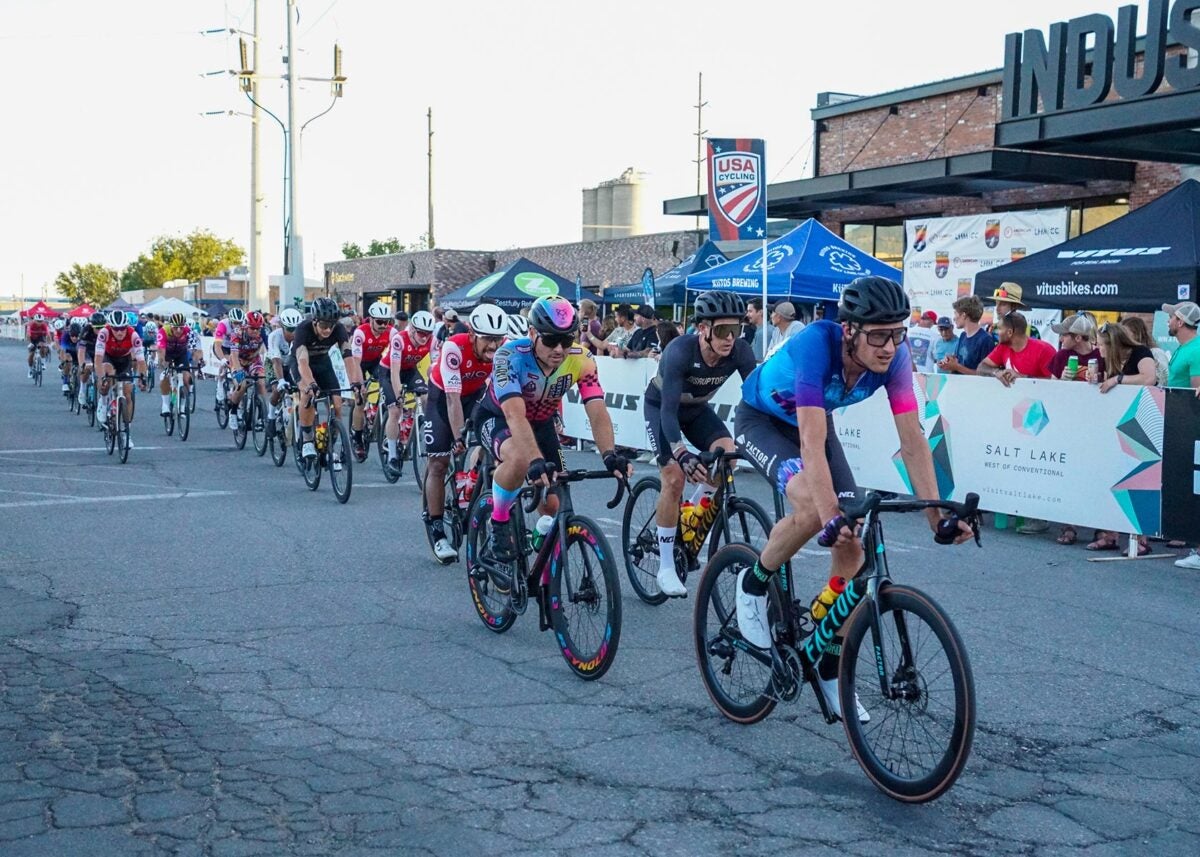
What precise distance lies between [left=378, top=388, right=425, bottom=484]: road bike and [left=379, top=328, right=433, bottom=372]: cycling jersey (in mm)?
324

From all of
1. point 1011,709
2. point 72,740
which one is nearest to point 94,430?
point 72,740

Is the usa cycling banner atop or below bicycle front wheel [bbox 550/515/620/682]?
atop

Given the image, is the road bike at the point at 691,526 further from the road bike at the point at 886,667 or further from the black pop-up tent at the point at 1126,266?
the black pop-up tent at the point at 1126,266

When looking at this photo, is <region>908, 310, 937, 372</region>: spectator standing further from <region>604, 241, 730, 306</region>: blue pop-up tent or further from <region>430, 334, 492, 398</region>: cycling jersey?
<region>430, 334, 492, 398</region>: cycling jersey

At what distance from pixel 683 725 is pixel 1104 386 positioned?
20.1 ft

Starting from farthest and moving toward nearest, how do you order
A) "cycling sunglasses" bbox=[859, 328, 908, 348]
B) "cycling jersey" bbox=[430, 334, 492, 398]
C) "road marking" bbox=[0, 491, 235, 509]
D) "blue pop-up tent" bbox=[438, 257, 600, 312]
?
1. "blue pop-up tent" bbox=[438, 257, 600, 312]
2. "road marking" bbox=[0, 491, 235, 509]
3. "cycling jersey" bbox=[430, 334, 492, 398]
4. "cycling sunglasses" bbox=[859, 328, 908, 348]

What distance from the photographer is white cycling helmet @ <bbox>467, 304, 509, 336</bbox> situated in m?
8.57

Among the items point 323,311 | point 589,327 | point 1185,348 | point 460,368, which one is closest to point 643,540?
point 460,368

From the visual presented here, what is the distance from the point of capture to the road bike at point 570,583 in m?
5.95

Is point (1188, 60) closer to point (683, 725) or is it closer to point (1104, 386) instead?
point (1104, 386)

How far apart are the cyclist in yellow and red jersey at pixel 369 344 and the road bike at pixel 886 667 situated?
10263 millimetres

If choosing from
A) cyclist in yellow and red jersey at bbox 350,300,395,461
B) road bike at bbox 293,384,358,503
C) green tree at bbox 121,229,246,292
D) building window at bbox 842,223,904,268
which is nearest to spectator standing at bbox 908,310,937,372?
cyclist in yellow and red jersey at bbox 350,300,395,461

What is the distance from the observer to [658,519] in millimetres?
7812

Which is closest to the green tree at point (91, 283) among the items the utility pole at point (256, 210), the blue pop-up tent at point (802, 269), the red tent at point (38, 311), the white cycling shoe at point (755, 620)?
the red tent at point (38, 311)
